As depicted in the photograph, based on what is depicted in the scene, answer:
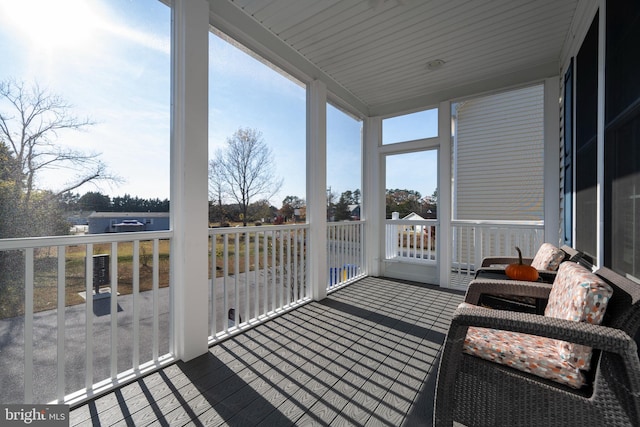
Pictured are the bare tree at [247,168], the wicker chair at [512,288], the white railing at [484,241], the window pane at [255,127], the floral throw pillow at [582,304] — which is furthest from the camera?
the white railing at [484,241]

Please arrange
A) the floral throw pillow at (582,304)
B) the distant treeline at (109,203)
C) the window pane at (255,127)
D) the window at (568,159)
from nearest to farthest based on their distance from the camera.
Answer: the floral throw pillow at (582,304)
the distant treeline at (109,203)
the window pane at (255,127)
the window at (568,159)

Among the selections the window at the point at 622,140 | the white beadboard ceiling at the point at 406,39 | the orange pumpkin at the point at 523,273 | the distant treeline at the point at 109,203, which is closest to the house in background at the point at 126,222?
the distant treeline at the point at 109,203

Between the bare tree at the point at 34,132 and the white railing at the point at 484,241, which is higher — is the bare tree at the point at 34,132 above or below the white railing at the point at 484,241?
above

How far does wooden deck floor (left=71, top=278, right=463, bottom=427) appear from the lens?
148 cm

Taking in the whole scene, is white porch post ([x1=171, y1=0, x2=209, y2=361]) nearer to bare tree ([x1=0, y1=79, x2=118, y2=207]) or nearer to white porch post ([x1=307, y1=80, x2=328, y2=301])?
bare tree ([x1=0, y1=79, x2=118, y2=207])

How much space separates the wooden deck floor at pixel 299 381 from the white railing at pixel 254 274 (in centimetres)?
21

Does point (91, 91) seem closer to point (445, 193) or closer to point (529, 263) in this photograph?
point (529, 263)

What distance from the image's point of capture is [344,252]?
4.10m

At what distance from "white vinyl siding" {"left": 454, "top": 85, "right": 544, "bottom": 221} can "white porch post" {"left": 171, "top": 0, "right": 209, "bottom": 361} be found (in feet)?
11.2

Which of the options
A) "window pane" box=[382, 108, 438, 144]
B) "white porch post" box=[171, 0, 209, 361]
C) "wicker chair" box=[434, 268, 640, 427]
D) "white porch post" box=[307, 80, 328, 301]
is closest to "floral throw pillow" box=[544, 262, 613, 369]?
"wicker chair" box=[434, 268, 640, 427]

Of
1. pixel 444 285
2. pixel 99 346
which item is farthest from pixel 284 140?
pixel 444 285

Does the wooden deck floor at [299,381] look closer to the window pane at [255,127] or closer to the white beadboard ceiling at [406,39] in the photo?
the window pane at [255,127]

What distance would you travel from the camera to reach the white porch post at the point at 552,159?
3158 millimetres

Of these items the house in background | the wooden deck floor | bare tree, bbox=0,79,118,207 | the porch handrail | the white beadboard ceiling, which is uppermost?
the white beadboard ceiling
